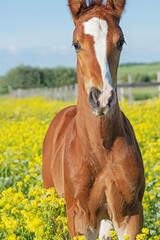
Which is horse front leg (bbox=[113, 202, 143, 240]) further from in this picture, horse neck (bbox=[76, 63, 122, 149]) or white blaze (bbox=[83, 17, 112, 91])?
white blaze (bbox=[83, 17, 112, 91])

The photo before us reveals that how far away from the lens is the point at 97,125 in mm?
2857

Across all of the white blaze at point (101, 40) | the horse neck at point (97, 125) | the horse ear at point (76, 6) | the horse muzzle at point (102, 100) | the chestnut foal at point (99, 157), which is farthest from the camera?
the horse ear at point (76, 6)

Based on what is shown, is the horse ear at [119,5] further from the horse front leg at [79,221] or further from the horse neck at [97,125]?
the horse front leg at [79,221]

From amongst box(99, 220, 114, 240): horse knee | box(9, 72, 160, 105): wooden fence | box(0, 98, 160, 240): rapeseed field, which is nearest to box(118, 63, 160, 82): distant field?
box(9, 72, 160, 105): wooden fence

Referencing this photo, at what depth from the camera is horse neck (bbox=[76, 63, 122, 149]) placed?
2.84m

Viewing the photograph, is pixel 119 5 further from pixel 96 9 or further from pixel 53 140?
pixel 53 140

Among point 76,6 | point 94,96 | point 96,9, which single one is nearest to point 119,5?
point 96,9

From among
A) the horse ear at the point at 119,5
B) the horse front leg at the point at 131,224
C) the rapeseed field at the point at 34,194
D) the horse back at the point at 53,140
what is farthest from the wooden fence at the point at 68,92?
the horse front leg at the point at 131,224

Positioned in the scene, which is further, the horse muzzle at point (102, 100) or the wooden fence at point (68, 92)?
the wooden fence at point (68, 92)

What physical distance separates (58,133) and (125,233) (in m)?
1.61

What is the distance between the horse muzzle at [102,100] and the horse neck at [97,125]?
13.3 inches

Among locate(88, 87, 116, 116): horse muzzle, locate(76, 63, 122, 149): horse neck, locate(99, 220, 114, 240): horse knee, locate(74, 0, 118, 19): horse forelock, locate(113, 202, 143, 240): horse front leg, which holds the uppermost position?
locate(74, 0, 118, 19): horse forelock

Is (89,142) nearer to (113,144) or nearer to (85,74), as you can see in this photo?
(113,144)

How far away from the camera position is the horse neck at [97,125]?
284 centimetres
